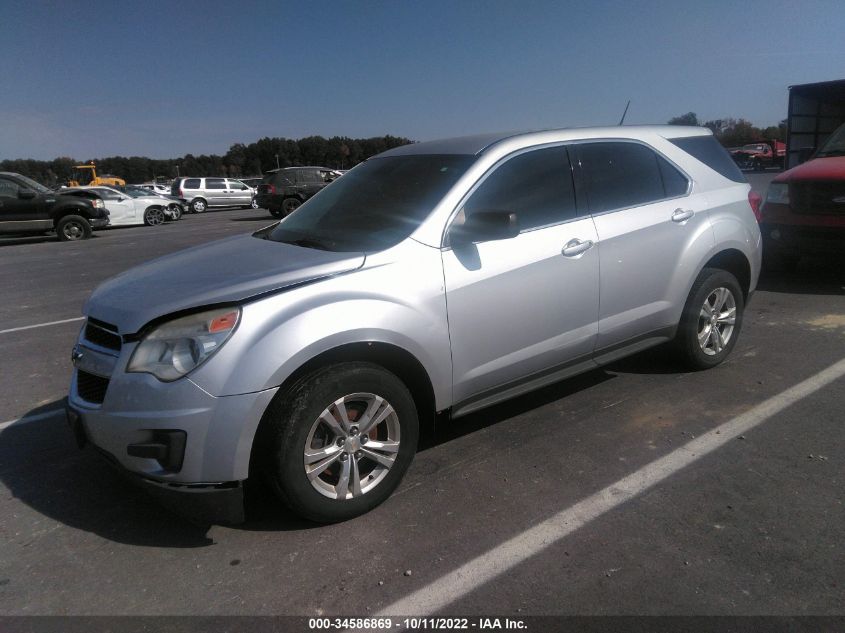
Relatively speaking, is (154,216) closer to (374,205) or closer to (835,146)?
(835,146)

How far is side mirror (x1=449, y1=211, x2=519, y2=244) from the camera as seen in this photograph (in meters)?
3.26

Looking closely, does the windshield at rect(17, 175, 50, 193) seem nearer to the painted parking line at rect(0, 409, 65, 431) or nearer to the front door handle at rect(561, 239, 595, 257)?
the painted parking line at rect(0, 409, 65, 431)

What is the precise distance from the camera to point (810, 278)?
8.10 metres

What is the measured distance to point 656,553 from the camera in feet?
8.91

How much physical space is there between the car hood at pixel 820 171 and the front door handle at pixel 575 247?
485 centimetres

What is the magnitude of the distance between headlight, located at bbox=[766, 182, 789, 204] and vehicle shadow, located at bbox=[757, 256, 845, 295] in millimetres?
727

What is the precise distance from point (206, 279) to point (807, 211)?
694 centimetres

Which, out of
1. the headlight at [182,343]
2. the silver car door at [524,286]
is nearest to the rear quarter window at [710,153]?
the silver car door at [524,286]

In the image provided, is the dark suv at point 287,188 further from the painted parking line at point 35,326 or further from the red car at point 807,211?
the red car at point 807,211

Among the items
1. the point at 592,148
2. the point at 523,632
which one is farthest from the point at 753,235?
the point at 523,632

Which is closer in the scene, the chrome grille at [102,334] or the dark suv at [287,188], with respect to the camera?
the chrome grille at [102,334]

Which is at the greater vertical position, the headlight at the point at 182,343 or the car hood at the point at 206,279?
the car hood at the point at 206,279

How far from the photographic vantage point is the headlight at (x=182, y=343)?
2658mm

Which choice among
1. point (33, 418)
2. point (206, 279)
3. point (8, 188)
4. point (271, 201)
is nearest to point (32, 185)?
point (8, 188)
